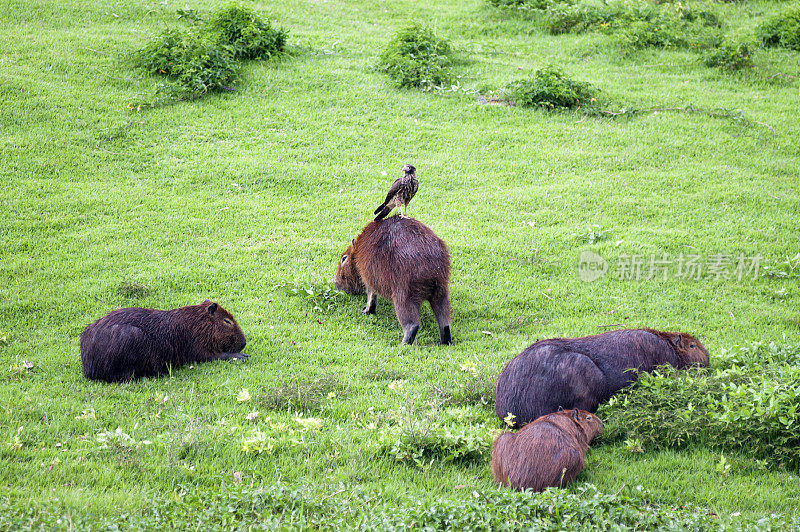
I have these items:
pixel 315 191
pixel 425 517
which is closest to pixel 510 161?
pixel 315 191

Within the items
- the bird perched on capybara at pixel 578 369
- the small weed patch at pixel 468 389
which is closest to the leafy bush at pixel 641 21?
the bird perched on capybara at pixel 578 369

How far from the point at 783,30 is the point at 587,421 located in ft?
38.8

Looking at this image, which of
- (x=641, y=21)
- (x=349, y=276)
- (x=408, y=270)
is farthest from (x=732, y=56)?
(x=408, y=270)

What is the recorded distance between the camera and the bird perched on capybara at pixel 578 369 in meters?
5.36

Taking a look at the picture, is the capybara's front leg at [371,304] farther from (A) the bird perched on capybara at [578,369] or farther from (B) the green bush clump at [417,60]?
(B) the green bush clump at [417,60]

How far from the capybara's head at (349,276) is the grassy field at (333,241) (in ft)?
0.47

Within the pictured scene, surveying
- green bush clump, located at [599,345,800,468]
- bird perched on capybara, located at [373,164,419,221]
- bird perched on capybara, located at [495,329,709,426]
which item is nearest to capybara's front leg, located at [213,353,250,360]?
bird perched on capybara, located at [373,164,419,221]

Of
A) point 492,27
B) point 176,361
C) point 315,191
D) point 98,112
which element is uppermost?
point 492,27

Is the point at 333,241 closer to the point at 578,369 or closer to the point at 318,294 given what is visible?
the point at 318,294

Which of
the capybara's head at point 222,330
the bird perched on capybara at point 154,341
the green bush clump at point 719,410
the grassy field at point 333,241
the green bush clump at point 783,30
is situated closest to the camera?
the grassy field at point 333,241

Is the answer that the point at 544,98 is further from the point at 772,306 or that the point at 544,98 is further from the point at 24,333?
the point at 24,333

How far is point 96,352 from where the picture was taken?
5906 millimetres

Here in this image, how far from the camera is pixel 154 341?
20.1ft

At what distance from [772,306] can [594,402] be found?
3119 millimetres
